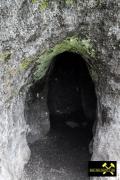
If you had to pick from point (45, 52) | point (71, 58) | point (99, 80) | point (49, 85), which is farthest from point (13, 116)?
point (71, 58)

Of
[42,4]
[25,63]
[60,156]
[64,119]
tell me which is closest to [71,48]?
[25,63]

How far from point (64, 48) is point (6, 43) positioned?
482mm

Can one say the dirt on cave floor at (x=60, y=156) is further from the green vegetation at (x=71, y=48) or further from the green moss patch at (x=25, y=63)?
the green moss patch at (x=25, y=63)

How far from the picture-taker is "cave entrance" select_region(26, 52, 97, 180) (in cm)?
243

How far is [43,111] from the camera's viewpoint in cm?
276

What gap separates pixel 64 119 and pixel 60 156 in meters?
0.50

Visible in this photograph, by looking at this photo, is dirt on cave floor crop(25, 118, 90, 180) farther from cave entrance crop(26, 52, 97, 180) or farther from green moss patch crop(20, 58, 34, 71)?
green moss patch crop(20, 58, 34, 71)

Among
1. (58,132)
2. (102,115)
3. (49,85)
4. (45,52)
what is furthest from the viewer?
(49,85)

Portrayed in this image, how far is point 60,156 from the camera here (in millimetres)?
2500

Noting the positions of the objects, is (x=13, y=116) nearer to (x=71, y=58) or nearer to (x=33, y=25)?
(x=33, y=25)

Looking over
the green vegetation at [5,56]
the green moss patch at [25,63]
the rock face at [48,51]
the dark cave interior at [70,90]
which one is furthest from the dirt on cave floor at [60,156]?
the green vegetation at [5,56]

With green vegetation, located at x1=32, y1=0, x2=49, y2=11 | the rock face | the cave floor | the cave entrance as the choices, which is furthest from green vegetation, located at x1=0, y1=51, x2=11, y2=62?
the cave floor

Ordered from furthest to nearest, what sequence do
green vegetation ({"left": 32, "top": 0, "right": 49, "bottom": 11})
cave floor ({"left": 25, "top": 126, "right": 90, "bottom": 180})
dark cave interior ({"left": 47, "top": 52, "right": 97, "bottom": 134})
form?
dark cave interior ({"left": 47, "top": 52, "right": 97, "bottom": 134})
cave floor ({"left": 25, "top": 126, "right": 90, "bottom": 180})
green vegetation ({"left": 32, "top": 0, "right": 49, "bottom": 11})

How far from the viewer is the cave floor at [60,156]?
237 centimetres
